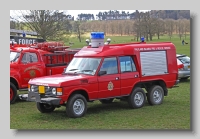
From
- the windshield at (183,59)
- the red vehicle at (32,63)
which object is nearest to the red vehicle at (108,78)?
the red vehicle at (32,63)

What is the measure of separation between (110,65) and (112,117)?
1.57 metres

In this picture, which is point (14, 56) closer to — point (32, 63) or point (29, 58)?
point (29, 58)

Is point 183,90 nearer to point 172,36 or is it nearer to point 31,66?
point 31,66

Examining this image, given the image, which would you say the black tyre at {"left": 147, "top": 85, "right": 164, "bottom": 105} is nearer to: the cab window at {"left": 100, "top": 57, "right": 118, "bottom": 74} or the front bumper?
the cab window at {"left": 100, "top": 57, "right": 118, "bottom": 74}

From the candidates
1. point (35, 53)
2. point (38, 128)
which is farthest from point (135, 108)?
point (35, 53)

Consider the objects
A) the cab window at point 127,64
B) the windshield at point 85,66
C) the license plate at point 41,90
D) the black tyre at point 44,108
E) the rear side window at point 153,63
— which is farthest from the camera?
the rear side window at point 153,63

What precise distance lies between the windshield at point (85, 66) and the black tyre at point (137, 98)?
5.20 ft

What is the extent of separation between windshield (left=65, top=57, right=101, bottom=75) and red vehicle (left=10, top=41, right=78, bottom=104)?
103 inches

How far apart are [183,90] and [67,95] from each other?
703 cm

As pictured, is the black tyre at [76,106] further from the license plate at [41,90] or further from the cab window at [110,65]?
the cab window at [110,65]

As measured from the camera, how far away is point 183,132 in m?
9.29

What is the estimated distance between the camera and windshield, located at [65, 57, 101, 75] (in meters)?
11.1

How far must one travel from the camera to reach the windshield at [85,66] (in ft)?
36.5

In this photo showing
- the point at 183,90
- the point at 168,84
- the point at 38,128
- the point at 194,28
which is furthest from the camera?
the point at 183,90
